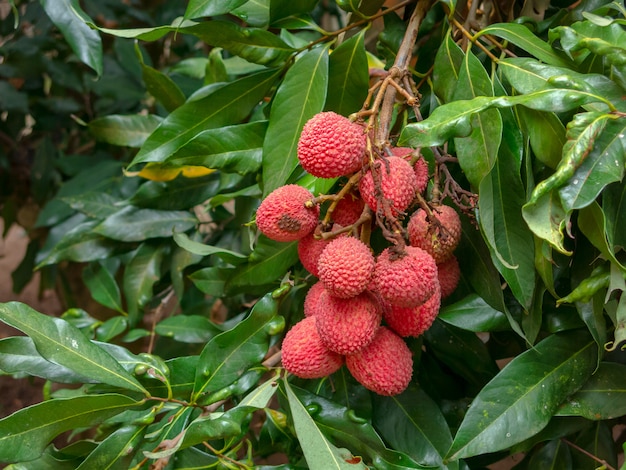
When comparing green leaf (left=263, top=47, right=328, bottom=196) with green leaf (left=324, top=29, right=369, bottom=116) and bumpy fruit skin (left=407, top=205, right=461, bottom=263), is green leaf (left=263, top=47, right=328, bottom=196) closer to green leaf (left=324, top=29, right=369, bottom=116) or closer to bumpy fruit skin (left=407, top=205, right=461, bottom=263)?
green leaf (left=324, top=29, right=369, bottom=116)

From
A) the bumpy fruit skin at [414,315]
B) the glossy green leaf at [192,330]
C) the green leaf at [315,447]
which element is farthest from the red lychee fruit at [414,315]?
the glossy green leaf at [192,330]

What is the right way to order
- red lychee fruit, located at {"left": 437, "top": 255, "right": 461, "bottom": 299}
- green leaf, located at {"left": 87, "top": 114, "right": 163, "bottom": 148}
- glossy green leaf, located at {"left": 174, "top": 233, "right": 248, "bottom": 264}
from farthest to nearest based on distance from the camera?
green leaf, located at {"left": 87, "top": 114, "right": 163, "bottom": 148} → glossy green leaf, located at {"left": 174, "top": 233, "right": 248, "bottom": 264} → red lychee fruit, located at {"left": 437, "top": 255, "right": 461, "bottom": 299}

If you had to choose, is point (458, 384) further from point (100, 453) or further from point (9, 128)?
point (9, 128)

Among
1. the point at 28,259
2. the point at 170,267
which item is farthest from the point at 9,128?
the point at 170,267

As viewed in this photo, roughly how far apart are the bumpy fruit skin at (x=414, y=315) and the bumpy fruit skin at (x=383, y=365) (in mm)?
13

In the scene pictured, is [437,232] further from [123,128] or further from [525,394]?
[123,128]

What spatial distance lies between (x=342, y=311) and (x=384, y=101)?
0.18m

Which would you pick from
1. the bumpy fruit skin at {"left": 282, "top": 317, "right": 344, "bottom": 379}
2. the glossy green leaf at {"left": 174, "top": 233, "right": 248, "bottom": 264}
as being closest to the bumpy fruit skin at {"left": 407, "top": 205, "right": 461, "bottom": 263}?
the bumpy fruit skin at {"left": 282, "top": 317, "right": 344, "bottom": 379}

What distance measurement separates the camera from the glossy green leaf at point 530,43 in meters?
0.55

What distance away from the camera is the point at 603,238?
0.48 meters

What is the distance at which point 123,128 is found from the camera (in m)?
1.03

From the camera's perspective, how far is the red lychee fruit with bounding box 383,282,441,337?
0.52 m

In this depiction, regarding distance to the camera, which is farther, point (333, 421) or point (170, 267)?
point (170, 267)

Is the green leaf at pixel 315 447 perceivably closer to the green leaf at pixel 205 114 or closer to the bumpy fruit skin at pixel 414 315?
the bumpy fruit skin at pixel 414 315
